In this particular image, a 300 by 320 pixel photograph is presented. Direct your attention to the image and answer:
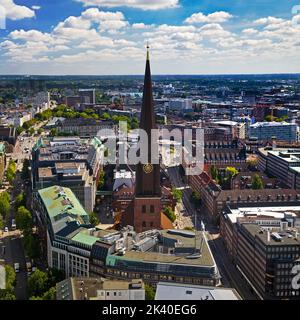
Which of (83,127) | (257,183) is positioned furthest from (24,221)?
(83,127)

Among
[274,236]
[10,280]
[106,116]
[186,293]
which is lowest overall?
[10,280]

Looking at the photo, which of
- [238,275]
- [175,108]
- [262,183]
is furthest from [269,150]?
[175,108]

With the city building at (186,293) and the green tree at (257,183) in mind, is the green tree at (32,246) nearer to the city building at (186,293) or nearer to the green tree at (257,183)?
the city building at (186,293)

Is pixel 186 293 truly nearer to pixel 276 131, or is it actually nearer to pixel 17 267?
pixel 17 267

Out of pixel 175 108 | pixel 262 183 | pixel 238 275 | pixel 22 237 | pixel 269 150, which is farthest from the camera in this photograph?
pixel 175 108

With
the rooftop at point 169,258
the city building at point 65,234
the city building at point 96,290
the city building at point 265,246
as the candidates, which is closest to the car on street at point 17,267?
the city building at point 65,234

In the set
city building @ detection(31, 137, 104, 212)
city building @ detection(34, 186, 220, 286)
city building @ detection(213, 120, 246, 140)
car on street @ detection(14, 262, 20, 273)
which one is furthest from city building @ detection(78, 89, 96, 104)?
car on street @ detection(14, 262, 20, 273)

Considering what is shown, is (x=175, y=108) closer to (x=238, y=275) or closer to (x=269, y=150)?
(x=269, y=150)
